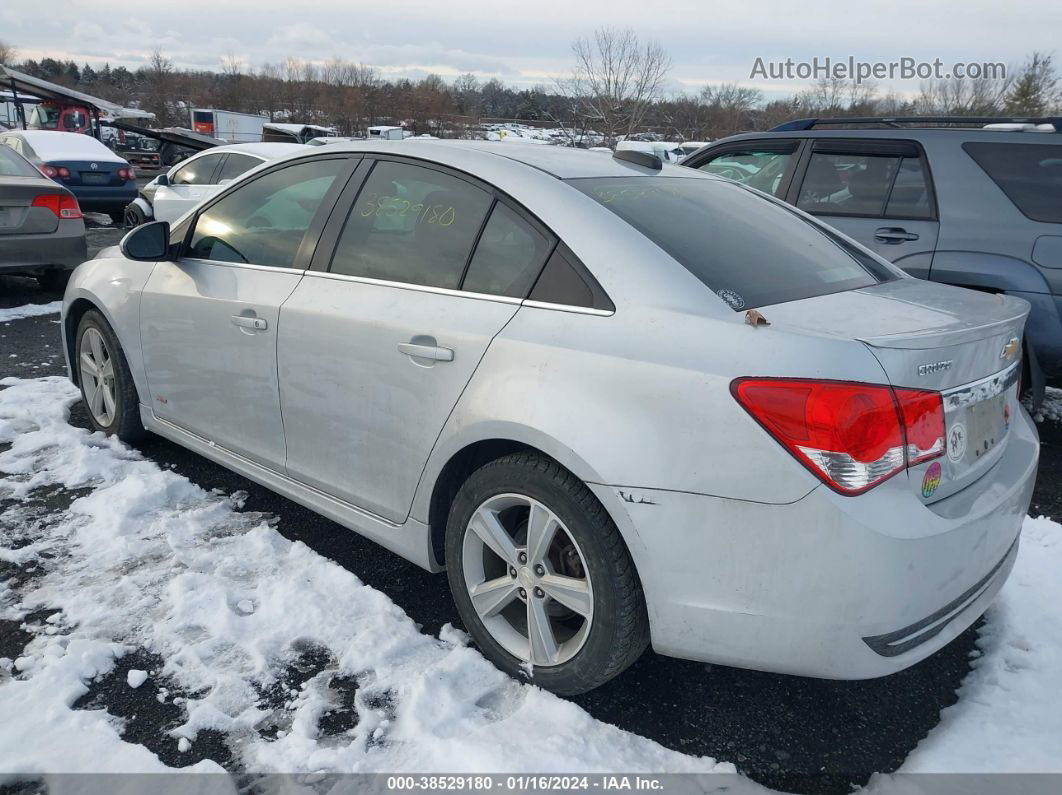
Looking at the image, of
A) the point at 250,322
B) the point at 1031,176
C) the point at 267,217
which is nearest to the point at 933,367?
the point at 250,322

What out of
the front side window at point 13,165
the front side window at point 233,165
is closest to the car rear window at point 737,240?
the front side window at point 13,165

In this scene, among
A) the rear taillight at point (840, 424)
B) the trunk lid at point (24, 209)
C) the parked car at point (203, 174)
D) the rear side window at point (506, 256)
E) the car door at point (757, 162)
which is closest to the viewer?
the rear taillight at point (840, 424)

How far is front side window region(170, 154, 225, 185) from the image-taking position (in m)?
10.1

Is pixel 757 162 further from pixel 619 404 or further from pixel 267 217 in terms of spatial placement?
pixel 619 404

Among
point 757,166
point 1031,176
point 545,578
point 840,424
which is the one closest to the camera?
point 840,424

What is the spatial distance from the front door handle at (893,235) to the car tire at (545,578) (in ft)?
11.6

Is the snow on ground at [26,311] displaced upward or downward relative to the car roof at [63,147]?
downward

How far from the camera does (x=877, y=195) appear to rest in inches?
203

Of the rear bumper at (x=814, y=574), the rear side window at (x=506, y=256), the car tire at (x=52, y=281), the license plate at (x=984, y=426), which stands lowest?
the car tire at (x=52, y=281)

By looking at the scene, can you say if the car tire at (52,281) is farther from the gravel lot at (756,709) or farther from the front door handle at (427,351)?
the front door handle at (427,351)

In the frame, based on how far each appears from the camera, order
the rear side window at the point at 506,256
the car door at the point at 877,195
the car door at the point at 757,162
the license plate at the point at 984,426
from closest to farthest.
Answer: the license plate at the point at 984,426 → the rear side window at the point at 506,256 → the car door at the point at 877,195 → the car door at the point at 757,162

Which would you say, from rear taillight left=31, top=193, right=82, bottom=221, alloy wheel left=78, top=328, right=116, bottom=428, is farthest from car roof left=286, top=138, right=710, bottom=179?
rear taillight left=31, top=193, right=82, bottom=221

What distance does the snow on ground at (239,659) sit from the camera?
7.27 ft

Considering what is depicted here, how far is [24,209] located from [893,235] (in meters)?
7.41
